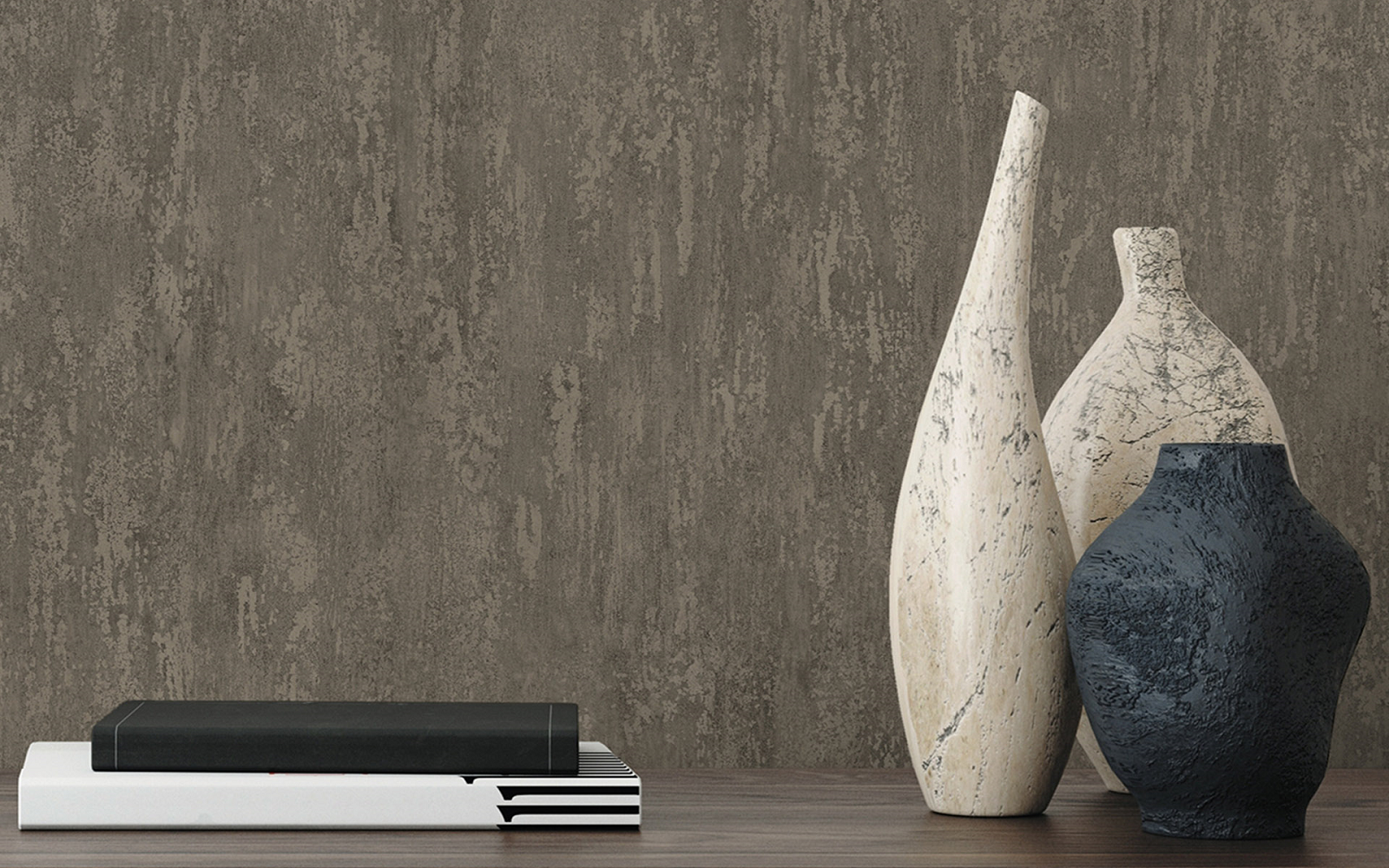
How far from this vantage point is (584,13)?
1390mm

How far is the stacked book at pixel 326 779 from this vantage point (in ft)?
3.09

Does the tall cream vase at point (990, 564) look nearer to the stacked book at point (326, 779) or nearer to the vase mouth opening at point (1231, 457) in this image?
the vase mouth opening at point (1231, 457)

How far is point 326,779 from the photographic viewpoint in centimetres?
95

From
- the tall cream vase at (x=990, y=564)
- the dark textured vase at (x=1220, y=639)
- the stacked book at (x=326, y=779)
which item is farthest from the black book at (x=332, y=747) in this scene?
the dark textured vase at (x=1220, y=639)

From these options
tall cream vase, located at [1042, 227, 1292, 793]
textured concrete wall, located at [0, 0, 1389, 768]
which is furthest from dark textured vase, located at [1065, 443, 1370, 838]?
textured concrete wall, located at [0, 0, 1389, 768]

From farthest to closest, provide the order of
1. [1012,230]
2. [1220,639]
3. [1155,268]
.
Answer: [1155,268] < [1012,230] < [1220,639]

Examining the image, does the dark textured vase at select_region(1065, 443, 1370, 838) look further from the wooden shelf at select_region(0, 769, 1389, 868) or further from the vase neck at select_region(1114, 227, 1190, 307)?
the vase neck at select_region(1114, 227, 1190, 307)

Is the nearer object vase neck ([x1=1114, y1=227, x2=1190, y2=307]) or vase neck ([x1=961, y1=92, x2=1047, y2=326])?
vase neck ([x1=961, y1=92, x2=1047, y2=326])

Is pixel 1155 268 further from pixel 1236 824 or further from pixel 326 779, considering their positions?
pixel 326 779

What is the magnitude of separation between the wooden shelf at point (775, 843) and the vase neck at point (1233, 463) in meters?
0.24

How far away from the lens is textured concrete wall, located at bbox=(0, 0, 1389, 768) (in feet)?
4.43

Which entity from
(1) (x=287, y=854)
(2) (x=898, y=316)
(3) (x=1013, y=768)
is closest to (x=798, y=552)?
(2) (x=898, y=316)

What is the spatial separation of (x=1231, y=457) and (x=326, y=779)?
0.64 metres

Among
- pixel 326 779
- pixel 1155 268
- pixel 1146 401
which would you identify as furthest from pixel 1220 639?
pixel 326 779
